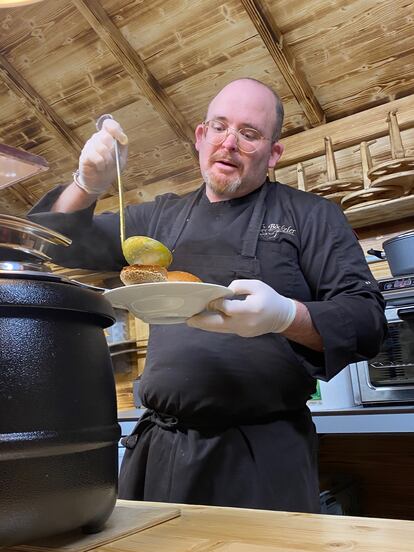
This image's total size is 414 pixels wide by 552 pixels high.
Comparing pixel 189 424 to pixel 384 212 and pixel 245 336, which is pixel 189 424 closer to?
pixel 245 336

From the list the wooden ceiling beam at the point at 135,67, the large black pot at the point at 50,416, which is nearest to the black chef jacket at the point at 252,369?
the large black pot at the point at 50,416

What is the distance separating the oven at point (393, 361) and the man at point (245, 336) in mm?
901

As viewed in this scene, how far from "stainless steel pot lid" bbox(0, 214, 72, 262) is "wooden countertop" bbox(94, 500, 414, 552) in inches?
12.3

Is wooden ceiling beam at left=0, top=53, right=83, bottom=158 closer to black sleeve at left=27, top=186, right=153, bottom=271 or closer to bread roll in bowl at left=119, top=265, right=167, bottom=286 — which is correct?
black sleeve at left=27, top=186, right=153, bottom=271

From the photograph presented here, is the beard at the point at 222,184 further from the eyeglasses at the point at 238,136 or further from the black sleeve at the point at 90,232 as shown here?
the black sleeve at the point at 90,232

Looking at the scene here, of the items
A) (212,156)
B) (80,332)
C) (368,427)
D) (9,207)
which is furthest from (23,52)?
(80,332)

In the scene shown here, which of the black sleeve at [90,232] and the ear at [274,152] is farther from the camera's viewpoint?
the ear at [274,152]

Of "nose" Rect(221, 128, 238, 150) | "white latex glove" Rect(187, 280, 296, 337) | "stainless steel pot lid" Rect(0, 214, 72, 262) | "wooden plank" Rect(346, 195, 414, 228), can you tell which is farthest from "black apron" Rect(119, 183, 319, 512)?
"wooden plank" Rect(346, 195, 414, 228)

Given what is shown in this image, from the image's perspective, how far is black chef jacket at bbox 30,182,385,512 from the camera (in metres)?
1.11

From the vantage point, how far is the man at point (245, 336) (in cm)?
109

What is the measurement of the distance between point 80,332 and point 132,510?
0.26 m

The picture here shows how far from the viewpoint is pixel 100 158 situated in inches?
45.7

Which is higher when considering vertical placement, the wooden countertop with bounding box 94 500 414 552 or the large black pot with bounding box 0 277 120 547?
the large black pot with bounding box 0 277 120 547

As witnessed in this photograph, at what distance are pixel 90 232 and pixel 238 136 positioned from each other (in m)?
0.46
